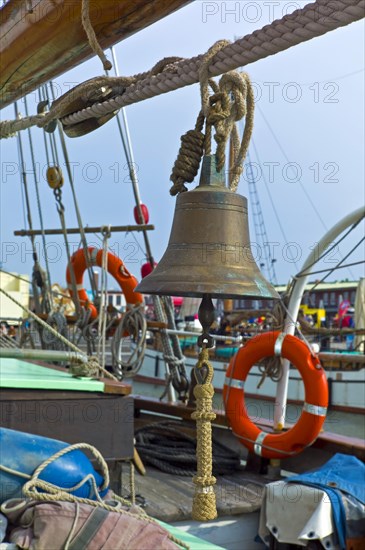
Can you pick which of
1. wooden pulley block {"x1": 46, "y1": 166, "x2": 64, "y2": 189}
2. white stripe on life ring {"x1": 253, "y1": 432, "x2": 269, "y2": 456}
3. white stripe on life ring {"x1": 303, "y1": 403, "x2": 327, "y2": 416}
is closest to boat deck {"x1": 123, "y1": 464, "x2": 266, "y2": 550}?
white stripe on life ring {"x1": 253, "y1": 432, "x2": 269, "y2": 456}

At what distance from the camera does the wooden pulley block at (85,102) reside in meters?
2.28

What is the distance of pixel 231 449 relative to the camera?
619 cm

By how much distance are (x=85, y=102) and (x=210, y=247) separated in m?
0.86

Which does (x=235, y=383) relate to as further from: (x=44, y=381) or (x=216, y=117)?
(x=216, y=117)

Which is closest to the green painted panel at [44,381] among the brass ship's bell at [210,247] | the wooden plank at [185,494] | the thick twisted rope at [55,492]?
the thick twisted rope at [55,492]

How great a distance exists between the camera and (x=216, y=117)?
1.66m

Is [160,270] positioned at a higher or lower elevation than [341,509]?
higher

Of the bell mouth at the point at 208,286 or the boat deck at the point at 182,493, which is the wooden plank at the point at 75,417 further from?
the bell mouth at the point at 208,286

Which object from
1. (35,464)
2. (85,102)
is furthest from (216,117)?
(35,464)

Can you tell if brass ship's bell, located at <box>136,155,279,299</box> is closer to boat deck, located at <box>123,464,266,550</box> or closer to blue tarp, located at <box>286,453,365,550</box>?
blue tarp, located at <box>286,453,365,550</box>

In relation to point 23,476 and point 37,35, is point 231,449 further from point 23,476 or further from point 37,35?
point 37,35

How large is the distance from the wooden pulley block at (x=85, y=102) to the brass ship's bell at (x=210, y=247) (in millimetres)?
616

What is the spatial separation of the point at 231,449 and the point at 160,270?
4637mm

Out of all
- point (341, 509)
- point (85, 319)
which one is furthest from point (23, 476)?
point (85, 319)
